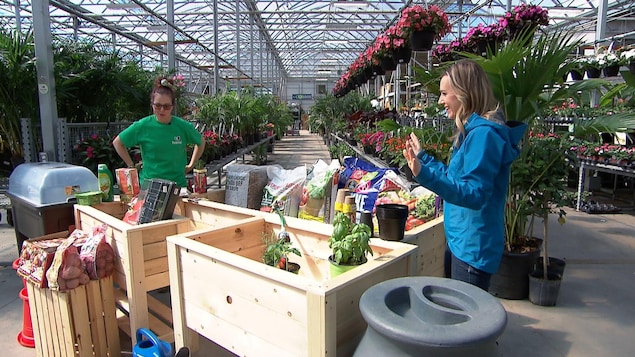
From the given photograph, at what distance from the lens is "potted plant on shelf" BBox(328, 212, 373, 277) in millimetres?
1522

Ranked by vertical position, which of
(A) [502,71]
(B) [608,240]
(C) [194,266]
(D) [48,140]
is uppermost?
(A) [502,71]

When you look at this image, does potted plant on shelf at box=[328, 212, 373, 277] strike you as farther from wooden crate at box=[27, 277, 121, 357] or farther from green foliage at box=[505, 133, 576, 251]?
green foliage at box=[505, 133, 576, 251]

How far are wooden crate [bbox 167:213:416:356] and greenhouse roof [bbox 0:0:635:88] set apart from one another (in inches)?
202

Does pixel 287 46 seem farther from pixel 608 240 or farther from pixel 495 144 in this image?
pixel 495 144

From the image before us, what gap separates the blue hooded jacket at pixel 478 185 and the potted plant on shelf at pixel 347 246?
1.03 ft

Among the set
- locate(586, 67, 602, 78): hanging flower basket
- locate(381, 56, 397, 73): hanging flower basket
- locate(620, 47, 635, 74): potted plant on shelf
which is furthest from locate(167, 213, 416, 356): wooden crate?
locate(586, 67, 602, 78): hanging flower basket

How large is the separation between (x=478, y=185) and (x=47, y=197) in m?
2.53

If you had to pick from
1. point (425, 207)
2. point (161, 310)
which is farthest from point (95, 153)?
point (425, 207)

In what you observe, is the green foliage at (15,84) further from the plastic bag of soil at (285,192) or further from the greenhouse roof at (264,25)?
the greenhouse roof at (264,25)

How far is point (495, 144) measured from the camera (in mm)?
1388

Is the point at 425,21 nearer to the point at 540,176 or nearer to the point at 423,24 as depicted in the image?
the point at 423,24

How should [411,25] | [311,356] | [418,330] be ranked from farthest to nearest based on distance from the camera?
1. [411,25]
2. [311,356]
3. [418,330]

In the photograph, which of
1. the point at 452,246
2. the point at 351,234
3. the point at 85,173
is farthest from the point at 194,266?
the point at 85,173

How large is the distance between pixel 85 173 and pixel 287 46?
2373 centimetres
